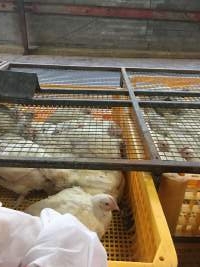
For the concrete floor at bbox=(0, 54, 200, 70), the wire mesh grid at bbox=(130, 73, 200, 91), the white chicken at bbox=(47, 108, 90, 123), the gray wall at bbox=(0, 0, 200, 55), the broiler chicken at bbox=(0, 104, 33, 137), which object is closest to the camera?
the broiler chicken at bbox=(0, 104, 33, 137)

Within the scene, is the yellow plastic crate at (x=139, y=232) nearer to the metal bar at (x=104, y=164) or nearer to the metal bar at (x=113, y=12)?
the metal bar at (x=104, y=164)

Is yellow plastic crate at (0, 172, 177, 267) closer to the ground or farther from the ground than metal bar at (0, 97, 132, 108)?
closer to the ground

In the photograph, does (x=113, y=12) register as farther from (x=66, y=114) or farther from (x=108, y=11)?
(x=66, y=114)

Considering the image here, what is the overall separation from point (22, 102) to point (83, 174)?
0.75m

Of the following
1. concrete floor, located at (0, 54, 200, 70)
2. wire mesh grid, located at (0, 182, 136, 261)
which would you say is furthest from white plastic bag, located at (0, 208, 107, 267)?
concrete floor, located at (0, 54, 200, 70)

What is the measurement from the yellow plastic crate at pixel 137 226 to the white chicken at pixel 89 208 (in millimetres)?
146

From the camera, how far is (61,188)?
1610mm

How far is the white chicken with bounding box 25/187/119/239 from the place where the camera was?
1311mm

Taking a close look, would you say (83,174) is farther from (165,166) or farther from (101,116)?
(101,116)

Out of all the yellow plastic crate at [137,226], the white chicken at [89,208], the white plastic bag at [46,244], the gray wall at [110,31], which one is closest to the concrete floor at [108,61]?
the gray wall at [110,31]

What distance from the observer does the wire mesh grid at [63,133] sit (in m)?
1.61

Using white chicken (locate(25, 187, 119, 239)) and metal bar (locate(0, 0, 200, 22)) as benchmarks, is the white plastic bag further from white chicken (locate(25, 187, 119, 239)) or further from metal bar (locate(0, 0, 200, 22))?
metal bar (locate(0, 0, 200, 22))

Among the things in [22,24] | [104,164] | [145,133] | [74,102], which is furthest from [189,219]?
[22,24]

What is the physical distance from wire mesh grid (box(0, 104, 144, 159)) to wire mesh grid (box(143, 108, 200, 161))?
20cm
